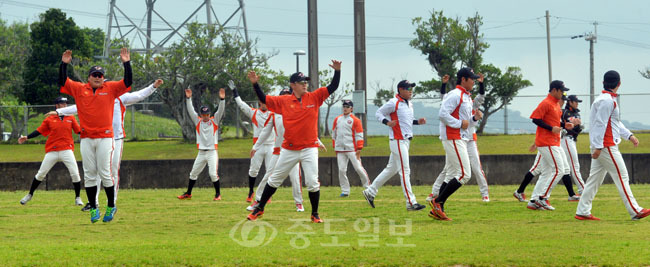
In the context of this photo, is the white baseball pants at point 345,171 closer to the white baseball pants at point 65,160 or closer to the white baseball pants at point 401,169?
the white baseball pants at point 401,169

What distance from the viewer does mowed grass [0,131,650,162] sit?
97.8 ft

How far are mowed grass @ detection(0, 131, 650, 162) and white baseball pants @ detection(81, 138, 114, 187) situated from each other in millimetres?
17749

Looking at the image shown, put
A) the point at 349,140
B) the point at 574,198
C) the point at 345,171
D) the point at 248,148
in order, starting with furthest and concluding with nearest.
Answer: the point at 248,148 → the point at 349,140 → the point at 345,171 → the point at 574,198

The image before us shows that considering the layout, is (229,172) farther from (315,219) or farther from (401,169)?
(315,219)

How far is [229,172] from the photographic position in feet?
70.1

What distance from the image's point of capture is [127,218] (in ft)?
38.3

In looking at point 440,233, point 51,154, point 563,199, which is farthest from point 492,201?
point 51,154

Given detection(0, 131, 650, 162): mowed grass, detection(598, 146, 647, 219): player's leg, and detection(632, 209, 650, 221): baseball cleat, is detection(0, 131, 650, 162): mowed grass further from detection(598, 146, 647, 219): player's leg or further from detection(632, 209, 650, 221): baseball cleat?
detection(632, 209, 650, 221): baseball cleat

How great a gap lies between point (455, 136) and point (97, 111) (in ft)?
17.5

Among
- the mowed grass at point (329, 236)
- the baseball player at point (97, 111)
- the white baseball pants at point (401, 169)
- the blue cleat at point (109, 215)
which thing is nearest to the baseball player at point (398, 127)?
the white baseball pants at point (401, 169)

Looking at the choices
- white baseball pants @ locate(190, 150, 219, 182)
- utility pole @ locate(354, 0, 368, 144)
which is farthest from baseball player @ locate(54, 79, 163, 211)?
utility pole @ locate(354, 0, 368, 144)

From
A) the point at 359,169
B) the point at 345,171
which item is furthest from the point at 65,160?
the point at 359,169

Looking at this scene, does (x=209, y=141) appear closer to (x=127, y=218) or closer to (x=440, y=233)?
(x=127, y=218)

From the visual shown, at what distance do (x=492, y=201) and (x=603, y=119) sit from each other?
4228mm
